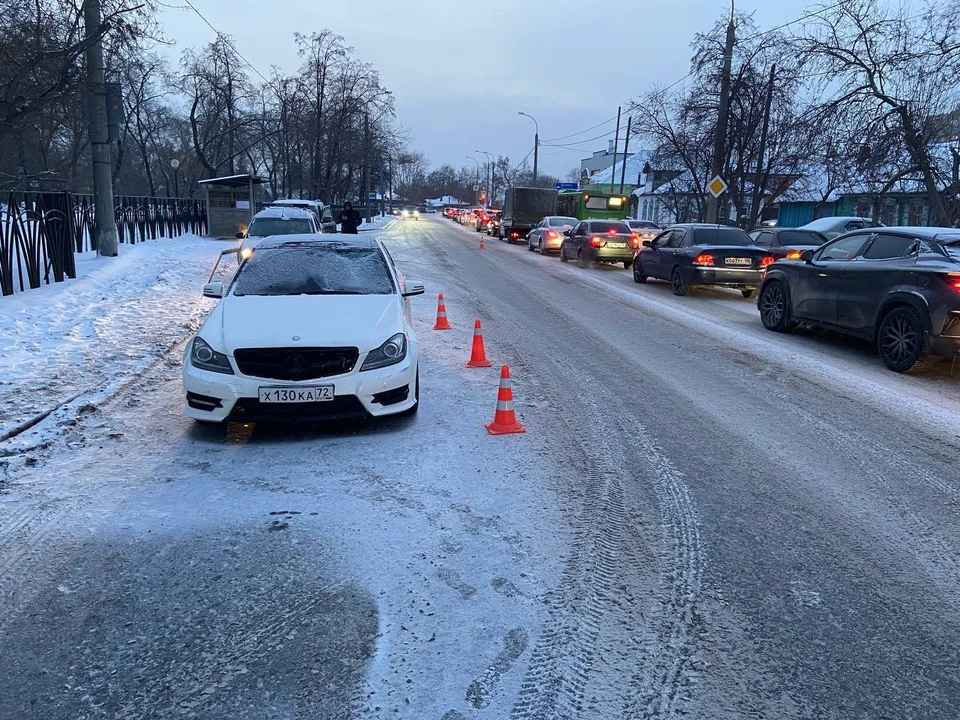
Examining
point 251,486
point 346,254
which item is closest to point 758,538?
point 251,486

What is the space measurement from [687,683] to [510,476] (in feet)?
6.84

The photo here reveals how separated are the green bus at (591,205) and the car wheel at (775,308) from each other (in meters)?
25.0

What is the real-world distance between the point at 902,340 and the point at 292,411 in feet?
21.7

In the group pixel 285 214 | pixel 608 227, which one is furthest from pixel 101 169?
pixel 608 227

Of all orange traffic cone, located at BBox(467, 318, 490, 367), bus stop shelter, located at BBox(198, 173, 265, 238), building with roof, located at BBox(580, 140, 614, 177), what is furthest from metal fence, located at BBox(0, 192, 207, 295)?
building with roof, located at BBox(580, 140, 614, 177)

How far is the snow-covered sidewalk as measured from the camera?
21.3 feet

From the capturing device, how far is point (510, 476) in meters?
4.61

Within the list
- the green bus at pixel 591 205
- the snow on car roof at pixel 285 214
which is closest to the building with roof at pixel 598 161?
the green bus at pixel 591 205

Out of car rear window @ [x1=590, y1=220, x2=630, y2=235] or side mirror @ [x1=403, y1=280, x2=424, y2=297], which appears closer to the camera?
side mirror @ [x1=403, y1=280, x2=424, y2=297]

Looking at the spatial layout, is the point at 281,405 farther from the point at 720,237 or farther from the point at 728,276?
the point at 720,237

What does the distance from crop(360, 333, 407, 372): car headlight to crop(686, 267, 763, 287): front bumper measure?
10.1 m

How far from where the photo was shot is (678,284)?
1481 centimetres

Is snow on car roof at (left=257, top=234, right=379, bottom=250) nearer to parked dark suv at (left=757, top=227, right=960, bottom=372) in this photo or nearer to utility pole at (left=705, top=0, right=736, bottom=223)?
parked dark suv at (left=757, top=227, right=960, bottom=372)

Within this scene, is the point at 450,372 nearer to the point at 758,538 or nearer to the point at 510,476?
the point at 510,476
